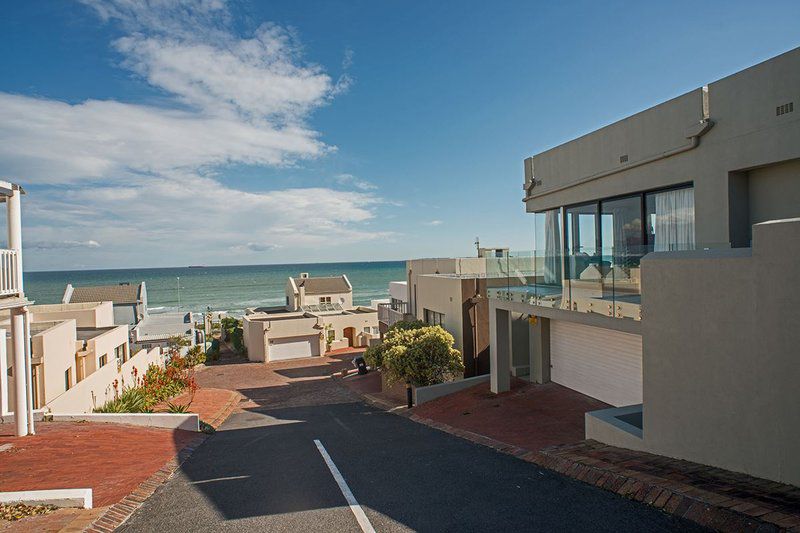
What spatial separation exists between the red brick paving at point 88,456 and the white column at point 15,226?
10.3ft

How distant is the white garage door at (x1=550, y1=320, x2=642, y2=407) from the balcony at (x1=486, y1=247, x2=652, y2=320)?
5.90ft

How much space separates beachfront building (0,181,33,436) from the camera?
381 inches

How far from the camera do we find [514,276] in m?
14.9

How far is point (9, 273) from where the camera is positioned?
32.0 ft

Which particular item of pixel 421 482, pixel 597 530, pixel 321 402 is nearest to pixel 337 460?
pixel 421 482

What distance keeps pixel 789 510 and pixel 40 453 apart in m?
11.5

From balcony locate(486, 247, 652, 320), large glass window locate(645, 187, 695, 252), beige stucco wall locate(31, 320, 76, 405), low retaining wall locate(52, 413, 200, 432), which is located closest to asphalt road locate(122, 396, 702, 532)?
low retaining wall locate(52, 413, 200, 432)

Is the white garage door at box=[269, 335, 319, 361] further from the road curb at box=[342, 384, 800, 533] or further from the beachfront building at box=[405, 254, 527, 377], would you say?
the road curb at box=[342, 384, 800, 533]

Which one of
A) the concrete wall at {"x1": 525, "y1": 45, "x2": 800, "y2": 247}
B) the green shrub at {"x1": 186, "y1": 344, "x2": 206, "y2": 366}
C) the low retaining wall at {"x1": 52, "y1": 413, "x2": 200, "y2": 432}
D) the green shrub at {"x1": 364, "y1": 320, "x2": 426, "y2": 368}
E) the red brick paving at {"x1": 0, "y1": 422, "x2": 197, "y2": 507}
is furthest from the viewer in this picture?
the green shrub at {"x1": 186, "y1": 344, "x2": 206, "y2": 366}

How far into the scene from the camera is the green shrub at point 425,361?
1764 cm

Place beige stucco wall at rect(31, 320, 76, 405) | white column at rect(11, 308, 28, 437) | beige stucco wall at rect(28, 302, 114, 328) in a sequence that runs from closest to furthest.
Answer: white column at rect(11, 308, 28, 437), beige stucco wall at rect(31, 320, 76, 405), beige stucco wall at rect(28, 302, 114, 328)

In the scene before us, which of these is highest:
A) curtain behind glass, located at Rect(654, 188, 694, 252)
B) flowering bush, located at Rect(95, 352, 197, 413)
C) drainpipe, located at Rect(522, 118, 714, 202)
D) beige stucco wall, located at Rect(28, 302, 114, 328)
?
drainpipe, located at Rect(522, 118, 714, 202)

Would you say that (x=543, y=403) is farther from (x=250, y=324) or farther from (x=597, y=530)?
(x=250, y=324)

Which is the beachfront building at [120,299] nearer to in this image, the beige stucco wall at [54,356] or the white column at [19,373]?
the beige stucco wall at [54,356]
